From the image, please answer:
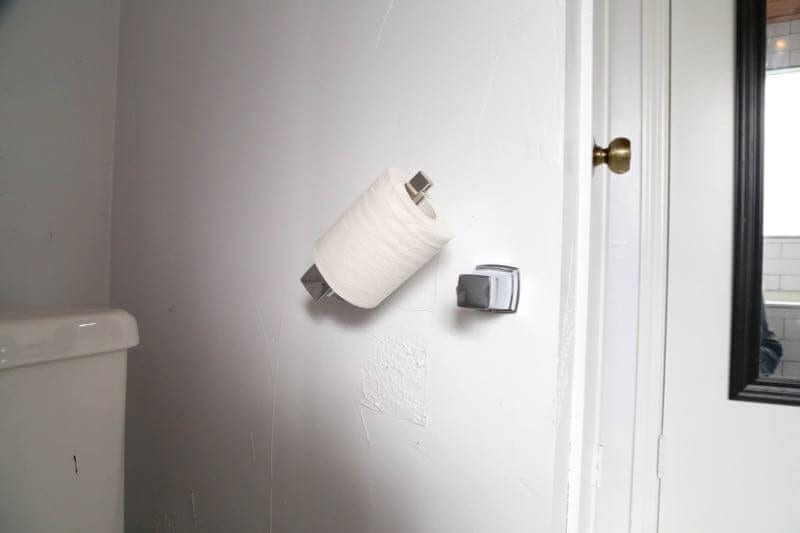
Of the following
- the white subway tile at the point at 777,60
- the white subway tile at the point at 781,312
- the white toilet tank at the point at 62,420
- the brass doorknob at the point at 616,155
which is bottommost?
the white toilet tank at the point at 62,420

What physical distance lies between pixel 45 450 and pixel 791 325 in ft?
3.30

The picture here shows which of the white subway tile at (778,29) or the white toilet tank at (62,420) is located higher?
the white subway tile at (778,29)

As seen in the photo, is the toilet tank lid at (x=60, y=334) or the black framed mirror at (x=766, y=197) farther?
the black framed mirror at (x=766, y=197)

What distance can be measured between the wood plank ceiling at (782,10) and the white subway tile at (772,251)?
0.35 m

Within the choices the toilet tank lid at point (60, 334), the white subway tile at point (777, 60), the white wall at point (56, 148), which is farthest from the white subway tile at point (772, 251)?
the white wall at point (56, 148)

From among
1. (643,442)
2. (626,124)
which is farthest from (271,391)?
(626,124)

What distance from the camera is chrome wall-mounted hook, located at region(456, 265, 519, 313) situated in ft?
1.43

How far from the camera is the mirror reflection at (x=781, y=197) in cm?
66

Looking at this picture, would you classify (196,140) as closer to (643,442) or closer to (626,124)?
(626,124)

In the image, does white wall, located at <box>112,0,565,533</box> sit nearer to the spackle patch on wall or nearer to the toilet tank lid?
the spackle patch on wall

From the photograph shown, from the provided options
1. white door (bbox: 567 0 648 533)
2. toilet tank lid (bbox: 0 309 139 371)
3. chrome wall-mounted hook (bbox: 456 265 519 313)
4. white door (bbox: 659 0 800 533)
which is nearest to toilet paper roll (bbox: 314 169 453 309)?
chrome wall-mounted hook (bbox: 456 265 519 313)

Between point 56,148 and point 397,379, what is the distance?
811 millimetres

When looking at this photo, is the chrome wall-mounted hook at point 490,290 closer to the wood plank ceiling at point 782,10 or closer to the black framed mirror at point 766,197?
the black framed mirror at point 766,197

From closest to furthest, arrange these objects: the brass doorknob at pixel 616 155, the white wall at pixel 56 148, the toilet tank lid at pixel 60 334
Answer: the toilet tank lid at pixel 60 334
the brass doorknob at pixel 616 155
the white wall at pixel 56 148
